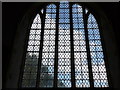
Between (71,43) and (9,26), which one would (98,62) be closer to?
(71,43)

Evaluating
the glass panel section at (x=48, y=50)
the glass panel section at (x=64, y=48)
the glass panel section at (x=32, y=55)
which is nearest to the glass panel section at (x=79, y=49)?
the glass panel section at (x=64, y=48)

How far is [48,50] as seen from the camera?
801 centimetres

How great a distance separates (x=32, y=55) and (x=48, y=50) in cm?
58

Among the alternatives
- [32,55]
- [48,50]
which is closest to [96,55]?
[48,50]

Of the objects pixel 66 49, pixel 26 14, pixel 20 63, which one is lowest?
pixel 20 63

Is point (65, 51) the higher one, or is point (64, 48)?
point (64, 48)

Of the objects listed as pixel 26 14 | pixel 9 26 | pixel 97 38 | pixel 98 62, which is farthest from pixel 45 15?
pixel 98 62

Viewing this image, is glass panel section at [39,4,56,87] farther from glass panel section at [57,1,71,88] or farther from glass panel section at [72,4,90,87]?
glass panel section at [72,4,90,87]

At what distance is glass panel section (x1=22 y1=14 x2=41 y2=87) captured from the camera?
739cm

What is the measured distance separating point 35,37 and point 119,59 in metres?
3.05

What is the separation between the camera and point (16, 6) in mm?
8836

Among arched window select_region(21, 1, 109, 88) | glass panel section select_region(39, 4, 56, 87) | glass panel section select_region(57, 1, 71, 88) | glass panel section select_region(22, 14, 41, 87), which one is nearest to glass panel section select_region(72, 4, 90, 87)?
arched window select_region(21, 1, 109, 88)

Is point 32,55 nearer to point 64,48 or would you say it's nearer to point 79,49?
point 64,48

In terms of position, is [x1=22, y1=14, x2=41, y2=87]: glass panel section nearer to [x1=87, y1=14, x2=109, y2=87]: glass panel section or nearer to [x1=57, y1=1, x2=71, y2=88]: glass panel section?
[x1=57, y1=1, x2=71, y2=88]: glass panel section
